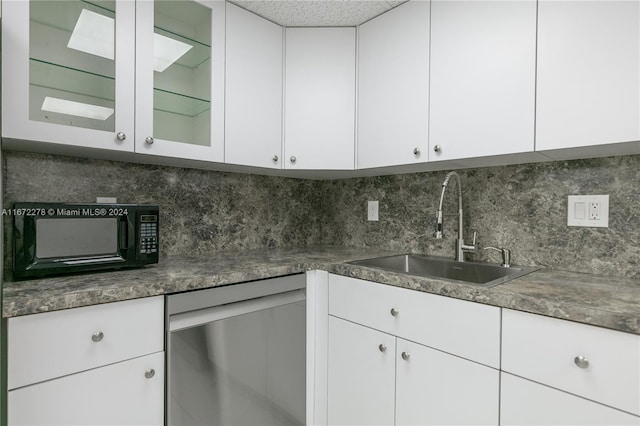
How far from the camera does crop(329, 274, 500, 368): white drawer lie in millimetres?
1052

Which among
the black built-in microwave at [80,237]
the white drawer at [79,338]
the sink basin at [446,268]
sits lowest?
the white drawer at [79,338]

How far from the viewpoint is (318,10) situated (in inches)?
65.5

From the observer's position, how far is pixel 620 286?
1134 millimetres

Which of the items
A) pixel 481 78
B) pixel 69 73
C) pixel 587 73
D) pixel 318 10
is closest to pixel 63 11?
pixel 69 73

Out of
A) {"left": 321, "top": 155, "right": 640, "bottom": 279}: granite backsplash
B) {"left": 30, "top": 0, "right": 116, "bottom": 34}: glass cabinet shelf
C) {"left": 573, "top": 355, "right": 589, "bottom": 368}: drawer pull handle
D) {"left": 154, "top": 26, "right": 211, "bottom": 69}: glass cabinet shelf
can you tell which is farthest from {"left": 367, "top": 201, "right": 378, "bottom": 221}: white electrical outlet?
{"left": 30, "top": 0, "right": 116, "bottom": 34}: glass cabinet shelf

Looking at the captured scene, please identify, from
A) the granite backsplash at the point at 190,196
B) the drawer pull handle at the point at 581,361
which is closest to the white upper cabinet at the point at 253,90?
the granite backsplash at the point at 190,196

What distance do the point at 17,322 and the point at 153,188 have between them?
0.91m

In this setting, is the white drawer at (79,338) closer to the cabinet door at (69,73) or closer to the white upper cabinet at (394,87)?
the cabinet door at (69,73)

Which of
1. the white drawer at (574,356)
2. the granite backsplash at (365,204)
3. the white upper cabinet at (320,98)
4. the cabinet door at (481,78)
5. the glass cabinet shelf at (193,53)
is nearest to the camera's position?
the white drawer at (574,356)

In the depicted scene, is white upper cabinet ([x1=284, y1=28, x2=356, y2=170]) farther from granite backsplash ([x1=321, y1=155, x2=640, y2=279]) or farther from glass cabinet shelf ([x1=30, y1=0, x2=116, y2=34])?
glass cabinet shelf ([x1=30, y1=0, x2=116, y2=34])

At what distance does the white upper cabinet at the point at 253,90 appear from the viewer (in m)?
1.62

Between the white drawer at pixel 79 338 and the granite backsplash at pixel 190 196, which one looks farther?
the granite backsplash at pixel 190 196

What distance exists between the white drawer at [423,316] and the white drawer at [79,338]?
2.41ft

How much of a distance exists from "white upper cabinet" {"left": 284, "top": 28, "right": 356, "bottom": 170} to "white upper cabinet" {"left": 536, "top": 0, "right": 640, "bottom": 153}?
881 millimetres
